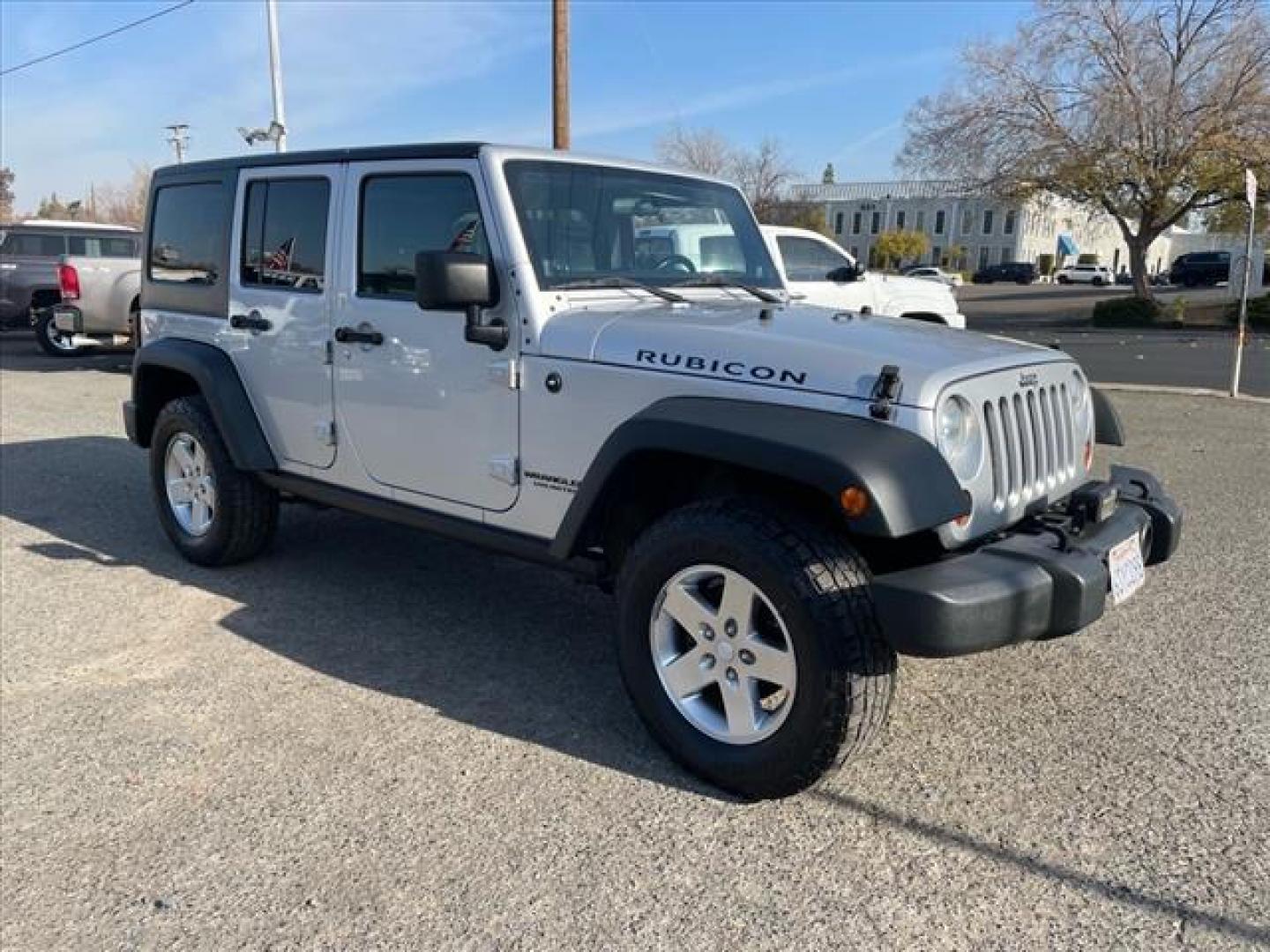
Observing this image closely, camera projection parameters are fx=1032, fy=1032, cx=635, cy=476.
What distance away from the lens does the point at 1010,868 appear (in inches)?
105

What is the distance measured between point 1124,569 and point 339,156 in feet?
10.9

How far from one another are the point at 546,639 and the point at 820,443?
1920mm

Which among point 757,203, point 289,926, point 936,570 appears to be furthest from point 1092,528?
point 757,203

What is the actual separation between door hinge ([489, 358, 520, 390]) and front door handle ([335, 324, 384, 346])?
2.12 ft

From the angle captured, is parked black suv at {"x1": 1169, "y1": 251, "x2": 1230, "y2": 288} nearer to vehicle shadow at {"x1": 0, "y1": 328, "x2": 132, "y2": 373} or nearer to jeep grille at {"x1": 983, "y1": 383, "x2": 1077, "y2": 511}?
vehicle shadow at {"x1": 0, "y1": 328, "x2": 132, "y2": 373}

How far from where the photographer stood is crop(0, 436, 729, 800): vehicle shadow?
3557 mm

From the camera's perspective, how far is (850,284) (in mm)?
10430

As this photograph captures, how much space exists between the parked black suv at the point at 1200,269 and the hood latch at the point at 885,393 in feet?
162

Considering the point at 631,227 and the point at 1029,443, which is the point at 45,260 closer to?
the point at 631,227

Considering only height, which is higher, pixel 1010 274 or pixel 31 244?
pixel 1010 274

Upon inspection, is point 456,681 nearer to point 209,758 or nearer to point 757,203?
point 209,758

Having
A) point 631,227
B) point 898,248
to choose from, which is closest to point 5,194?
point 898,248

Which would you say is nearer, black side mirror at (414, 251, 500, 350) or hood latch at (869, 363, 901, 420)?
hood latch at (869, 363, 901, 420)

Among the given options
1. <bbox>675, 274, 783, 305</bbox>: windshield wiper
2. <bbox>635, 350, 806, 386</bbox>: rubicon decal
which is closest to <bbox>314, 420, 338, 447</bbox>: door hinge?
<bbox>675, 274, 783, 305</bbox>: windshield wiper
